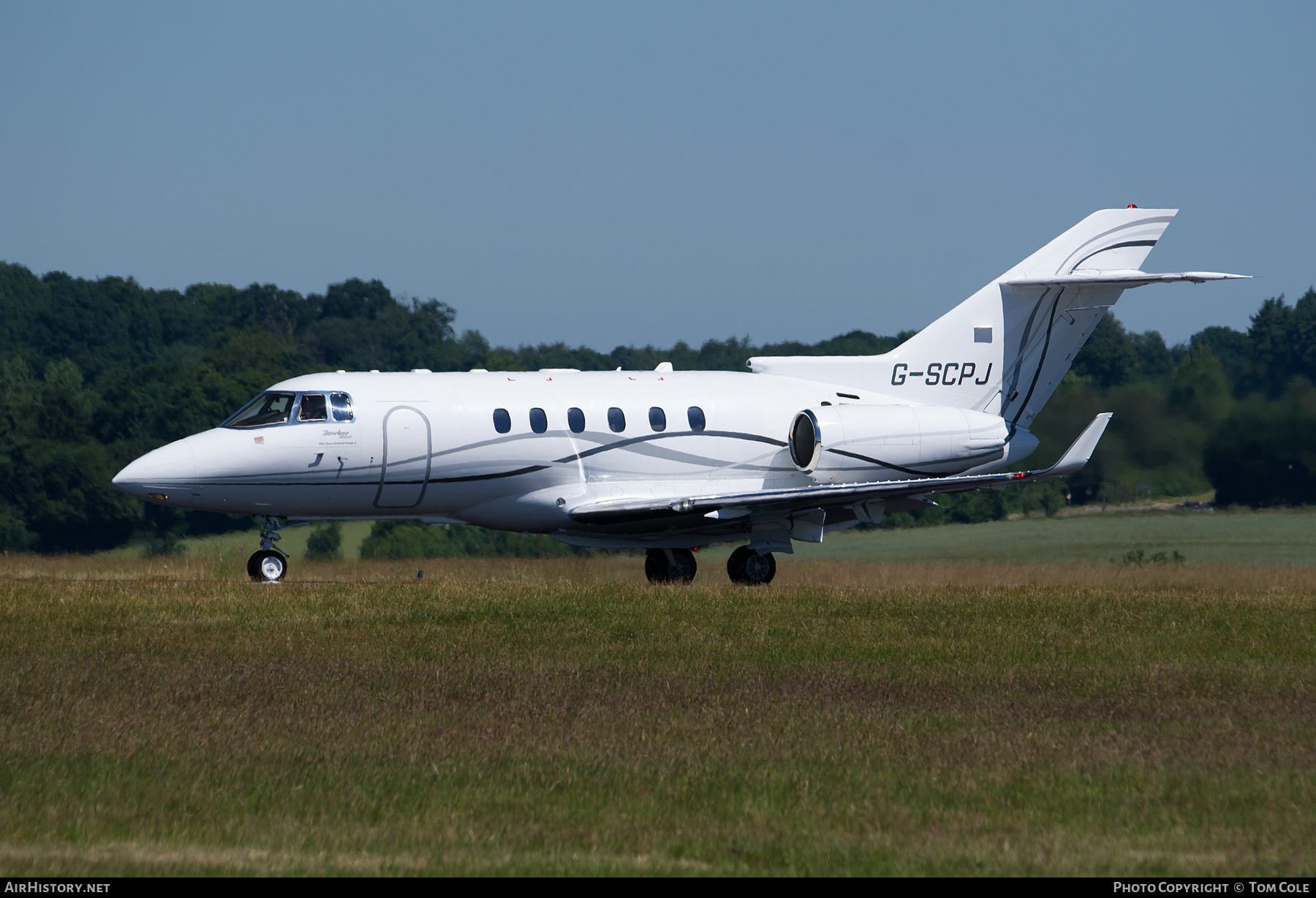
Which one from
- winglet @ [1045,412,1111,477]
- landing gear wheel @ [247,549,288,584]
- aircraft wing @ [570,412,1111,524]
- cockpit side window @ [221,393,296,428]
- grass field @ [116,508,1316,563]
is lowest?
grass field @ [116,508,1316,563]

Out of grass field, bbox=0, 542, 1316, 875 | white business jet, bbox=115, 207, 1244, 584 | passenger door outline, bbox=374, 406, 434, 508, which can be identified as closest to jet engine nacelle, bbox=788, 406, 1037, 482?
white business jet, bbox=115, 207, 1244, 584

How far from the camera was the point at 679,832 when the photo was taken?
25.4 ft

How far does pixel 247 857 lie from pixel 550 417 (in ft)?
49.1

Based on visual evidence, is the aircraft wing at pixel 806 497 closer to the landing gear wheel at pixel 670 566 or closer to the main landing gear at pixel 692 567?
the main landing gear at pixel 692 567

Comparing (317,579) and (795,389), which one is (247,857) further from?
(795,389)

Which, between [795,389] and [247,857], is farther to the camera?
[795,389]

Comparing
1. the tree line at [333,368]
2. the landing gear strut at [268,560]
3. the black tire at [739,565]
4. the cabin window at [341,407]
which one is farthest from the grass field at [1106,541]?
the black tire at [739,565]

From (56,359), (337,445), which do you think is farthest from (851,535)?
(56,359)

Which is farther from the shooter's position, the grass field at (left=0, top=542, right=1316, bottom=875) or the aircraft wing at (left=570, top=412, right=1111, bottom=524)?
the aircraft wing at (left=570, top=412, right=1111, bottom=524)

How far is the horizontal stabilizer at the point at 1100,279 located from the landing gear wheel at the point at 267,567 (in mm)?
13083

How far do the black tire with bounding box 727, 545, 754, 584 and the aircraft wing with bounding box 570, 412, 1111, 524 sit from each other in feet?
3.74

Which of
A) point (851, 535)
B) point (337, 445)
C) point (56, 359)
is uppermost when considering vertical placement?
point (56, 359)

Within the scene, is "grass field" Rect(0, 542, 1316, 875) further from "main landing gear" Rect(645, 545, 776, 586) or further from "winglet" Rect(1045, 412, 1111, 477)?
"main landing gear" Rect(645, 545, 776, 586)

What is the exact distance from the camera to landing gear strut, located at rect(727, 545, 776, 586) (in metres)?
23.1
